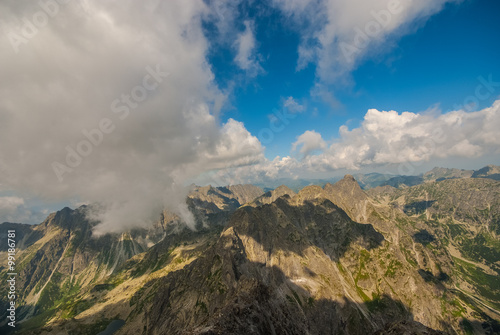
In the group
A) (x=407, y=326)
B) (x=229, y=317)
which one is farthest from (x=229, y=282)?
(x=407, y=326)

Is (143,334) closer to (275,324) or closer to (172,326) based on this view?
(172,326)

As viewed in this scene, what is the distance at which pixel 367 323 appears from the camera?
194125mm

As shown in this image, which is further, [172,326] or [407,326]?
[172,326]

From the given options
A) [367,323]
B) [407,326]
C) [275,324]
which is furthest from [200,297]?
[407,326]

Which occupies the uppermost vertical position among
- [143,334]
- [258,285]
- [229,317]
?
[229,317]

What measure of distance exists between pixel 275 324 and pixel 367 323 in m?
174

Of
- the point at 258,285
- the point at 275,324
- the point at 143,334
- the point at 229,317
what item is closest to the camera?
the point at 229,317

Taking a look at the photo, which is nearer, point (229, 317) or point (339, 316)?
point (229, 317)

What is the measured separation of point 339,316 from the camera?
7805 inches

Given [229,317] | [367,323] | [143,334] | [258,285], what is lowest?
[367,323]

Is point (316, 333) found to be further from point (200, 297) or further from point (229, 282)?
point (200, 297)

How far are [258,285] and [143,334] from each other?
6856 inches

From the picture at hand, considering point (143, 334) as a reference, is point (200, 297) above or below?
above

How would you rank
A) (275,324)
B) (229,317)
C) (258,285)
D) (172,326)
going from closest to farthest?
(229,317)
(275,324)
(258,285)
(172,326)
